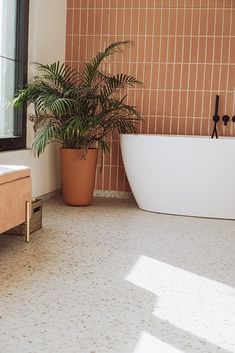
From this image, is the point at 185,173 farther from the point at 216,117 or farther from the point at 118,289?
the point at 118,289

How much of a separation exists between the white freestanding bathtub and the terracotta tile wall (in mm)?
718

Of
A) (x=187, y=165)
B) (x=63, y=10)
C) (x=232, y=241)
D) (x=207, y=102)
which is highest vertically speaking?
(x=63, y=10)

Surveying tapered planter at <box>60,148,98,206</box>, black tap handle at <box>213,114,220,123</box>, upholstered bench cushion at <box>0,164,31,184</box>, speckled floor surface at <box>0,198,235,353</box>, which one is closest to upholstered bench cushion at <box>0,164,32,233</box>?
upholstered bench cushion at <box>0,164,31,184</box>

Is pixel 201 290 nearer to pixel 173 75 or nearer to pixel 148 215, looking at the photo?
pixel 148 215

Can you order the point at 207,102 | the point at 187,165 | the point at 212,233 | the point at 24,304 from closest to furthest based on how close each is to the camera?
the point at 24,304
the point at 212,233
the point at 187,165
the point at 207,102

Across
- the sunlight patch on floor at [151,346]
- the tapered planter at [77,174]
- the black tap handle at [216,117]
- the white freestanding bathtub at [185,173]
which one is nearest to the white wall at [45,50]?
the tapered planter at [77,174]

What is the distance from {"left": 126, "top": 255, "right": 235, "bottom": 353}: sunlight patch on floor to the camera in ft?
5.46

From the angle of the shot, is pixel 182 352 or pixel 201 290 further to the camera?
pixel 201 290

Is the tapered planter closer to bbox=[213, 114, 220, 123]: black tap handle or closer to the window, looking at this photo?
the window

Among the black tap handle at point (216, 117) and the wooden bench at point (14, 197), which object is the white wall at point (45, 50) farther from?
the black tap handle at point (216, 117)

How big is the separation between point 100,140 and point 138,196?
0.55 meters

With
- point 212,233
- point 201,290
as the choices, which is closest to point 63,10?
point 212,233

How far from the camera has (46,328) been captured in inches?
63.9

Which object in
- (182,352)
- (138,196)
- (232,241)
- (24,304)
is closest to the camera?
(182,352)
